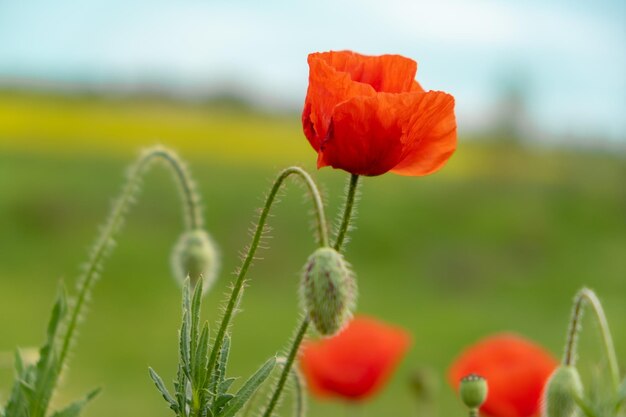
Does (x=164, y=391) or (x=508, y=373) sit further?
(x=508, y=373)

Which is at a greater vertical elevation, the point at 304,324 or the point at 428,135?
the point at 428,135

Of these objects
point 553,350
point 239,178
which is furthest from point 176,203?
point 553,350

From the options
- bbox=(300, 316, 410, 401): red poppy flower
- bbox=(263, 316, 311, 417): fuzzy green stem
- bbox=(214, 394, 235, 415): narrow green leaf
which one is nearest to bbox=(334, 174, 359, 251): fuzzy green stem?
bbox=(263, 316, 311, 417): fuzzy green stem

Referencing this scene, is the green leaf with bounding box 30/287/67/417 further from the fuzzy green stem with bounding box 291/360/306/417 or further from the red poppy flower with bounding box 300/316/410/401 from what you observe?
the red poppy flower with bounding box 300/316/410/401

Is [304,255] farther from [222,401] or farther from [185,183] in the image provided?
[222,401]

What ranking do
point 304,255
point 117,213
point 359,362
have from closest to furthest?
point 117,213 < point 359,362 < point 304,255

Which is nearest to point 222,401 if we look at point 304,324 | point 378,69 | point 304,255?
point 304,324

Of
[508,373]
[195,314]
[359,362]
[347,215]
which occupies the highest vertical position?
[347,215]
